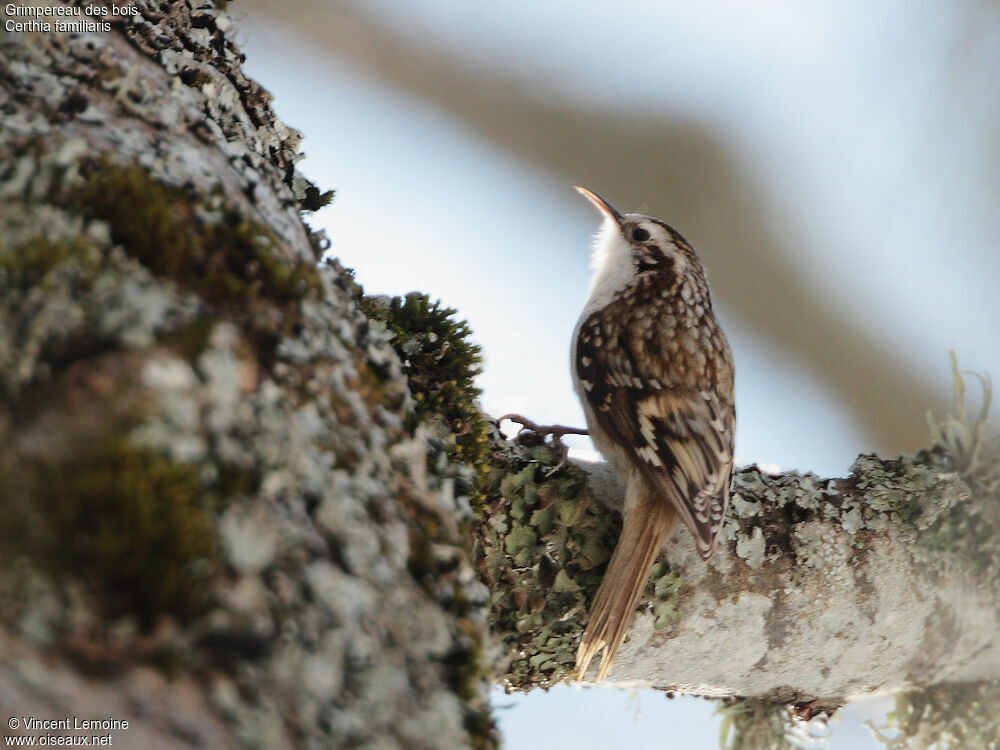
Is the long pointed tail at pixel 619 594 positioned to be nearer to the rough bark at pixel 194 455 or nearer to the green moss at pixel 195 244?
the rough bark at pixel 194 455

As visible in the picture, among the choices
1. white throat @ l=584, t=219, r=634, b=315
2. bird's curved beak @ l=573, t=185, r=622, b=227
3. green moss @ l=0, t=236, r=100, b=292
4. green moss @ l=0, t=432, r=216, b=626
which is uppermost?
bird's curved beak @ l=573, t=185, r=622, b=227

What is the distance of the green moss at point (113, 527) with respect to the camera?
665mm

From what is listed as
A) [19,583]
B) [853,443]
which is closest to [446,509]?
[19,583]

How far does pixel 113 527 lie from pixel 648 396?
5.36 ft

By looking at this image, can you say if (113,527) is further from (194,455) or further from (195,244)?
(195,244)

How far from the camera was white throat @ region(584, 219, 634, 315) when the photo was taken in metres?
2.55

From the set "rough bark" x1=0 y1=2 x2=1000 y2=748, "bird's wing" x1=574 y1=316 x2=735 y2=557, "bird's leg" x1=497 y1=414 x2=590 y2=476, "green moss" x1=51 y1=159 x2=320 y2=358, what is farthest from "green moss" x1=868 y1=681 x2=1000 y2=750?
"green moss" x1=51 y1=159 x2=320 y2=358

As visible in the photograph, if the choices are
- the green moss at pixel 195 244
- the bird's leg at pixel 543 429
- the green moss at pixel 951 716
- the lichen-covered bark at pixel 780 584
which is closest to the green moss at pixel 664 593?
the lichen-covered bark at pixel 780 584

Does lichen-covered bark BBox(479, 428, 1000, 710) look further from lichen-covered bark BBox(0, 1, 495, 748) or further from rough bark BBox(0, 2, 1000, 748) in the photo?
lichen-covered bark BBox(0, 1, 495, 748)

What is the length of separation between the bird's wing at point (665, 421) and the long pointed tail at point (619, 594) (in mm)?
106

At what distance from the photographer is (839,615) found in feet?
5.78

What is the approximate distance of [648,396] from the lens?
2166 mm

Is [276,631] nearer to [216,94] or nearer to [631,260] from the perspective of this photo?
[216,94]

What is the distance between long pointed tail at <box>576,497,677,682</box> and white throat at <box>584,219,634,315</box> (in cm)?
94
